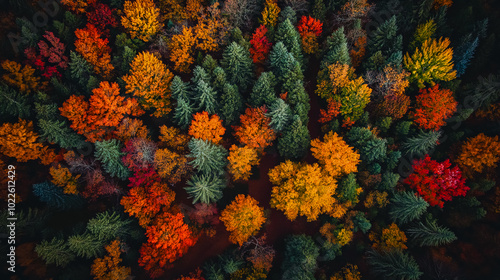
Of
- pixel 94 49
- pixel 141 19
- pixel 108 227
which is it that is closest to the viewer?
pixel 108 227

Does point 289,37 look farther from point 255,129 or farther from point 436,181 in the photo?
point 436,181

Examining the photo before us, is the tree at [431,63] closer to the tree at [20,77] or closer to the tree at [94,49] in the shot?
the tree at [94,49]

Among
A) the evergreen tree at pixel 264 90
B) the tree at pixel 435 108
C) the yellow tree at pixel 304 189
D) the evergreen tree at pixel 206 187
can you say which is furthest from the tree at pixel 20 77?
the tree at pixel 435 108

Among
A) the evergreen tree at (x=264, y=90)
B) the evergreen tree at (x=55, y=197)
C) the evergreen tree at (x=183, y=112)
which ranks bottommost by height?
the evergreen tree at (x=55, y=197)

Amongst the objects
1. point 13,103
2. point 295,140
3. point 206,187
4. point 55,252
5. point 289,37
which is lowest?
point 55,252

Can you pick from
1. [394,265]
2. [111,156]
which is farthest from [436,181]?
[111,156]

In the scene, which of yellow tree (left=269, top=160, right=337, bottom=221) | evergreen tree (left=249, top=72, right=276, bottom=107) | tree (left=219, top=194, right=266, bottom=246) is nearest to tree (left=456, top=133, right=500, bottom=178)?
→ yellow tree (left=269, top=160, right=337, bottom=221)
